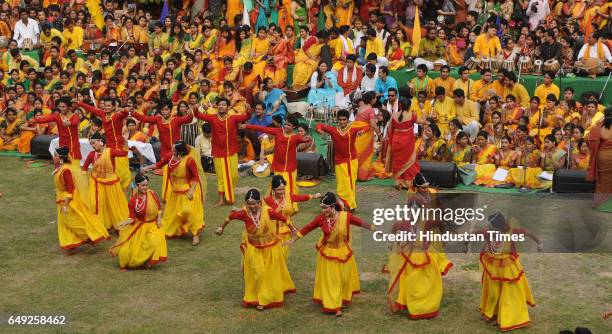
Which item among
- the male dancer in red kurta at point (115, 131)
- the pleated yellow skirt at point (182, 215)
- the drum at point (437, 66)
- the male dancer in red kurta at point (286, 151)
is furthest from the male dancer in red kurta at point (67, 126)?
the drum at point (437, 66)

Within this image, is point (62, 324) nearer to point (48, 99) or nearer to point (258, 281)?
point (258, 281)

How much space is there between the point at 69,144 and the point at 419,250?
22.9 ft

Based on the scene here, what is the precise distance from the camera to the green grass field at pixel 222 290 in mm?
11062

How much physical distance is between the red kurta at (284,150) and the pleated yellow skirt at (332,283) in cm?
335

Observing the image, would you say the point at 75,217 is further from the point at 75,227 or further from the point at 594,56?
the point at 594,56

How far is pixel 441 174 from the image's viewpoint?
16062mm

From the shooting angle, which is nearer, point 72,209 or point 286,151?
point 72,209

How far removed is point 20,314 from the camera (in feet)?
37.3

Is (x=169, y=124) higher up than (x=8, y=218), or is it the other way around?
(x=169, y=124)

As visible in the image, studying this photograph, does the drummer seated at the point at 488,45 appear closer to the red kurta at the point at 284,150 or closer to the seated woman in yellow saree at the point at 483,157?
the seated woman in yellow saree at the point at 483,157

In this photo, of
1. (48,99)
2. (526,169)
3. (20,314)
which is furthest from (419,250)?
(48,99)

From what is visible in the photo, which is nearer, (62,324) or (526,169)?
(62,324)

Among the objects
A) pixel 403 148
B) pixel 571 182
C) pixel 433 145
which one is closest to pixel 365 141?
pixel 403 148

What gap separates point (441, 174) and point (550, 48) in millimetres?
4071
